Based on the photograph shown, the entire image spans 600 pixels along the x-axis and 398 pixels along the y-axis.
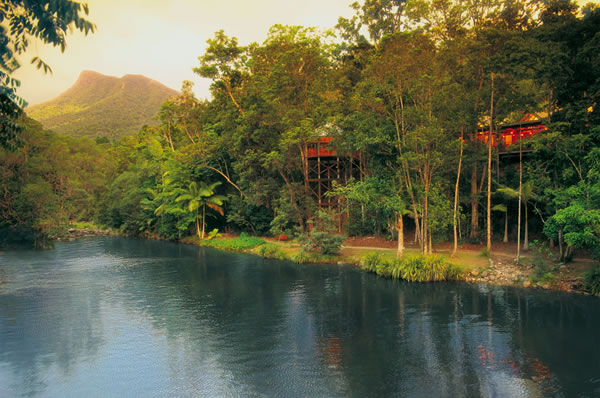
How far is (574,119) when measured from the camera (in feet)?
60.5

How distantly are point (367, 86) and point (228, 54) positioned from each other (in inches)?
605

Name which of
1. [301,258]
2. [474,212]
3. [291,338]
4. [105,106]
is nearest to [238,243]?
[301,258]

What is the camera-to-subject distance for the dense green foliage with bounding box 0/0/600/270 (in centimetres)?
1842

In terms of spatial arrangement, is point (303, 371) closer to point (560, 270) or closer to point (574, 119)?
point (560, 270)

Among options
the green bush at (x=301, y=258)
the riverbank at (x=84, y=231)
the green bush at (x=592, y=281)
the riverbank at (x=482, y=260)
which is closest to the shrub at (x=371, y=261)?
the riverbank at (x=482, y=260)

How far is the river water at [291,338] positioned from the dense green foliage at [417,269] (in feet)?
1.80

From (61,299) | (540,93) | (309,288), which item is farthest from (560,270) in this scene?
(61,299)

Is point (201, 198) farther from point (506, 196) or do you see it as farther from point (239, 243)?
point (506, 196)

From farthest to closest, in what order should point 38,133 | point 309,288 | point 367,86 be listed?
point 38,133, point 367,86, point 309,288

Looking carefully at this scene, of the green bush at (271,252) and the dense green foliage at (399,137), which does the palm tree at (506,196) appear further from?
the green bush at (271,252)

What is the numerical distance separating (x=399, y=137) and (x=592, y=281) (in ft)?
34.4

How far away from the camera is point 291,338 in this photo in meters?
13.4

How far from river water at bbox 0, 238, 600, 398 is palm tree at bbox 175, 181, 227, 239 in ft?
44.3

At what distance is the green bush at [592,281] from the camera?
16.2 meters
